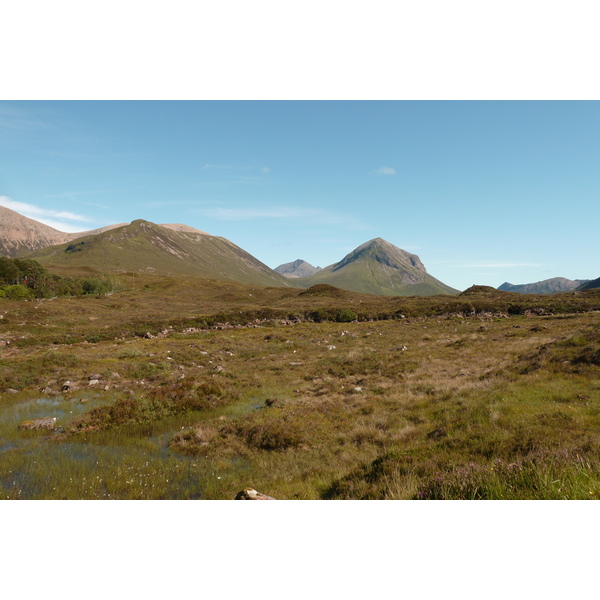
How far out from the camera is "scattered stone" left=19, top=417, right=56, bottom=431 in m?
12.7

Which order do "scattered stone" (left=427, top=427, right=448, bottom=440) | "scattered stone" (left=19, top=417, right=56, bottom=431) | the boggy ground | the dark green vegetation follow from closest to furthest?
1. the boggy ground
2. "scattered stone" (left=427, top=427, right=448, bottom=440)
3. "scattered stone" (left=19, top=417, right=56, bottom=431)
4. the dark green vegetation

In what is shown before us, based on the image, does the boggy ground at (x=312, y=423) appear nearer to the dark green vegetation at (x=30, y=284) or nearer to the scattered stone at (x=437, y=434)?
the scattered stone at (x=437, y=434)

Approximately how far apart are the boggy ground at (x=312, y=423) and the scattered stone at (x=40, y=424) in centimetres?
48

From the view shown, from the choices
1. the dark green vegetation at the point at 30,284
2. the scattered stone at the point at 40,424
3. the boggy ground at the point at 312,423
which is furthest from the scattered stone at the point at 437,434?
the dark green vegetation at the point at 30,284

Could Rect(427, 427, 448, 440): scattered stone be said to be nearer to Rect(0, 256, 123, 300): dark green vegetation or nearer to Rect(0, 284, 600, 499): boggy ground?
Rect(0, 284, 600, 499): boggy ground

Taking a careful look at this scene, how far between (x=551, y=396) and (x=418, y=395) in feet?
17.1

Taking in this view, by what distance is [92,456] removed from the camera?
34.5 ft

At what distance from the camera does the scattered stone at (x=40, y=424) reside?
12.7 metres

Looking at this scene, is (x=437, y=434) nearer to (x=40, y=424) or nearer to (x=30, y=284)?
(x=40, y=424)

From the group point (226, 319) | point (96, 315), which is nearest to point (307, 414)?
point (226, 319)

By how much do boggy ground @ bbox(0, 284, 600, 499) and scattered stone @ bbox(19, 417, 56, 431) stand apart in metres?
0.48

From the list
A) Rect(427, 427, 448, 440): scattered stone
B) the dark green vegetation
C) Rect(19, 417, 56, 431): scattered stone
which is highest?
the dark green vegetation

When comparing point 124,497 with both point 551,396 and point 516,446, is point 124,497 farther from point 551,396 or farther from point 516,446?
point 551,396

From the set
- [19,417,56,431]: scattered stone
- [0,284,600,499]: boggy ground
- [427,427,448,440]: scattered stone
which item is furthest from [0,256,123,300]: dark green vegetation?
[427,427,448,440]: scattered stone
